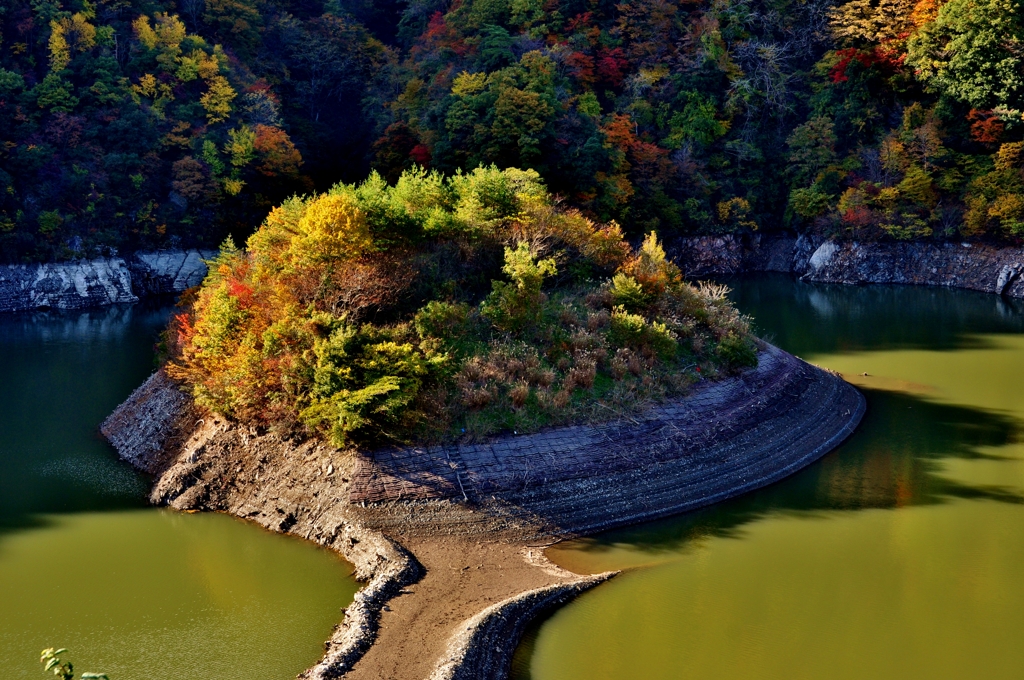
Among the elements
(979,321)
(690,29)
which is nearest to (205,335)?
(979,321)

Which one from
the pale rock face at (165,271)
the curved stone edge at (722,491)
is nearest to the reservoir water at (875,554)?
the curved stone edge at (722,491)

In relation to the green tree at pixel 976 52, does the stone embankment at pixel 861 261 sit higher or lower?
lower

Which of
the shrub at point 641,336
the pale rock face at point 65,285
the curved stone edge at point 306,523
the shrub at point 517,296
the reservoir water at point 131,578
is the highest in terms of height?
the shrub at point 517,296

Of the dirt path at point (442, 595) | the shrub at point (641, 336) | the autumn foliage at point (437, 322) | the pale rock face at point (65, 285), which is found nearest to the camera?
the dirt path at point (442, 595)

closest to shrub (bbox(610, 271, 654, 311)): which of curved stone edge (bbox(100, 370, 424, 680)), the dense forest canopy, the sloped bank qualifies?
the sloped bank

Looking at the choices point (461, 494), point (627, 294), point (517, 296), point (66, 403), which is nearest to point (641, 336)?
point (627, 294)

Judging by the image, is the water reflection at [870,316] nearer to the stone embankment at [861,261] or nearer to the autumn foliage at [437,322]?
the stone embankment at [861,261]
